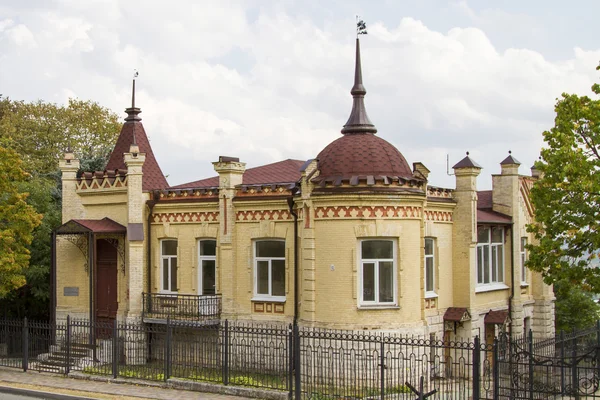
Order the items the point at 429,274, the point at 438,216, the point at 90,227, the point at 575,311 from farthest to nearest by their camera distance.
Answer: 1. the point at 575,311
2. the point at 90,227
3. the point at 438,216
4. the point at 429,274

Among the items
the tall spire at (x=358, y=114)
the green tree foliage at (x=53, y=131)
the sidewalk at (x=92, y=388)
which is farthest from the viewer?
the green tree foliage at (x=53, y=131)

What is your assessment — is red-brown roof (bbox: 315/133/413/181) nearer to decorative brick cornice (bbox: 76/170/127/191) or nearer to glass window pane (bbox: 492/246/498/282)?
glass window pane (bbox: 492/246/498/282)

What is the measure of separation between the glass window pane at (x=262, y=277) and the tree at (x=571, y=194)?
7.84 metres

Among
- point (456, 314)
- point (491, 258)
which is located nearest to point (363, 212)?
point (456, 314)

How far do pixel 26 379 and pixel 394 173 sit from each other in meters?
11.6

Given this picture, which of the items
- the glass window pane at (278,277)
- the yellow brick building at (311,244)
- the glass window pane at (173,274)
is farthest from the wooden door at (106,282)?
the glass window pane at (278,277)

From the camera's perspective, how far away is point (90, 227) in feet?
80.3

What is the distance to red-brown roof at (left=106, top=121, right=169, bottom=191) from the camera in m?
26.7

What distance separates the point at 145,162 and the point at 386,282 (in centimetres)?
1084

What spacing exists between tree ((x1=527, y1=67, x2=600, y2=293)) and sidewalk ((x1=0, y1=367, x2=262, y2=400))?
9.51m

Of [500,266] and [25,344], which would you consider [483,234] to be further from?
[25,344]

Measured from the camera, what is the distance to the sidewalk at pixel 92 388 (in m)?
18.1

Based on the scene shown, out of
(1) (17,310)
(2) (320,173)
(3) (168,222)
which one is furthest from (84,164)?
(2) (320,173)

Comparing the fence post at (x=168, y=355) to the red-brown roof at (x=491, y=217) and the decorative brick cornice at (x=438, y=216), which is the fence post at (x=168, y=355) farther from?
the red-brown roof at (x=491, y=217)
